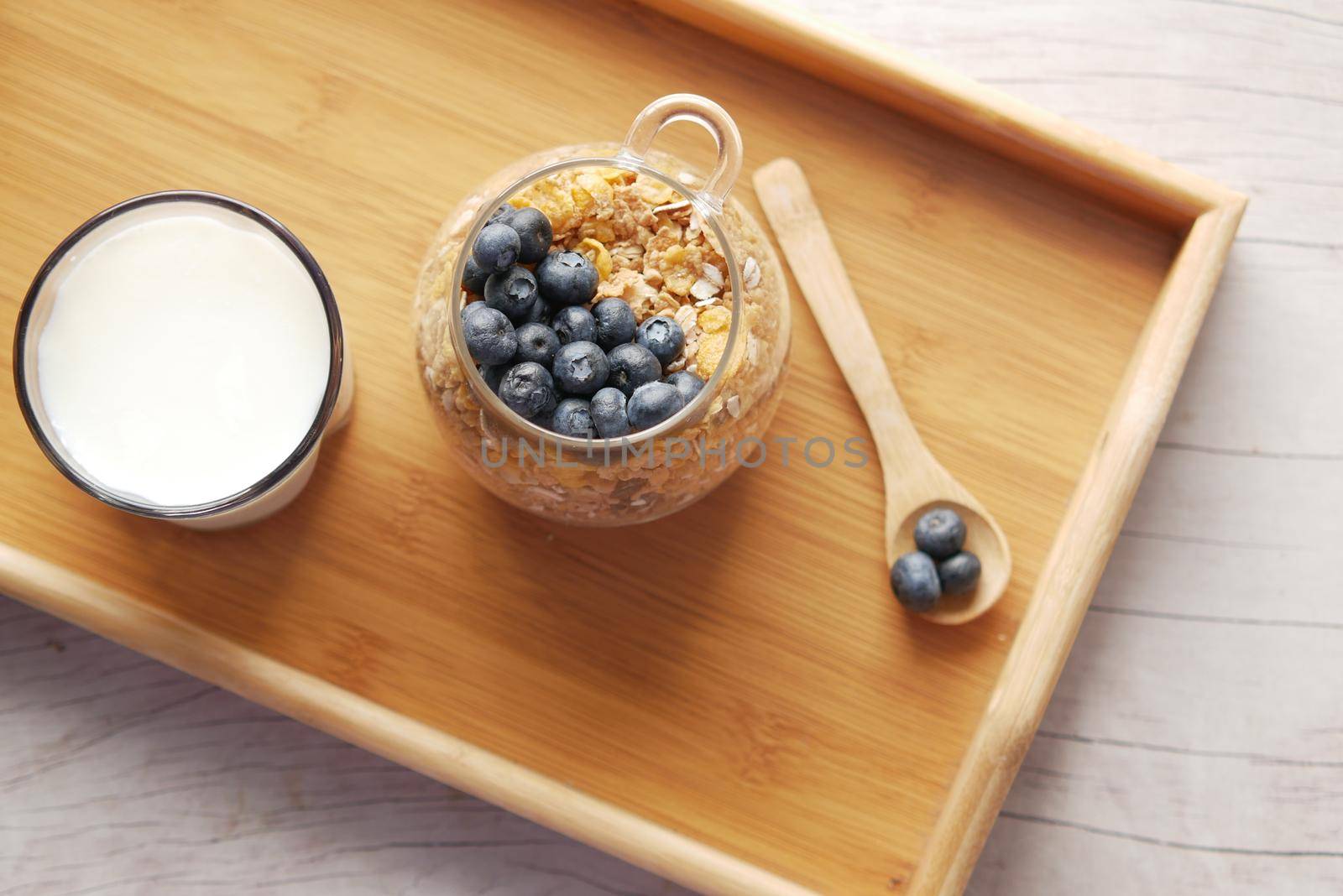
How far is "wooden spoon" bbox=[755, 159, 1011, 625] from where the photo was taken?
3.48ft

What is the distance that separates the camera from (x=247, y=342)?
35.5 inches

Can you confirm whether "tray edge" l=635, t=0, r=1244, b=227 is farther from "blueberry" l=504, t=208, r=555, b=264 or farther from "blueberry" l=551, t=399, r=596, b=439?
"blueberry" l=551, t=399, r=596, b=439

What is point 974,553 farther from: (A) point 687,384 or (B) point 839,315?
(A) point 687,384

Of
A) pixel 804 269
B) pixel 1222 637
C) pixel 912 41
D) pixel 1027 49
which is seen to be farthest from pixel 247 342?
pixel 1222 637

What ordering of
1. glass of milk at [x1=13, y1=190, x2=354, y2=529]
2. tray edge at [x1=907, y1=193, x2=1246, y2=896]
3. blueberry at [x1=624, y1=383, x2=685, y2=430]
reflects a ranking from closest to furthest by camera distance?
1. blueberry at [x1=624, y1=383, x2=685, y2=430]
2. glass of milk at [x1=13, y1=190, x2=354, y2=529]
3. tray edge at [x1=907, y1=193, x2=1246, y2=896]

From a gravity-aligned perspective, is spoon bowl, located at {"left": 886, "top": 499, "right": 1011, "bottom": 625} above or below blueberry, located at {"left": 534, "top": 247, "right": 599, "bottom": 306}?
below

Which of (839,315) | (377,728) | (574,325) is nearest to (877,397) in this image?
(839,315)

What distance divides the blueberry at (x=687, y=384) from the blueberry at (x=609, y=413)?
4 centimetres

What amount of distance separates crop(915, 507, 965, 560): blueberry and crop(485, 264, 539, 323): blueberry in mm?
513

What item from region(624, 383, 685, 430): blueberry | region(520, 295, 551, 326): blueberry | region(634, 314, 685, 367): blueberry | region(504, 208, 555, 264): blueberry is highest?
region(504, 208, 555, 264): blueberry

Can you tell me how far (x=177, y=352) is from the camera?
0.90m

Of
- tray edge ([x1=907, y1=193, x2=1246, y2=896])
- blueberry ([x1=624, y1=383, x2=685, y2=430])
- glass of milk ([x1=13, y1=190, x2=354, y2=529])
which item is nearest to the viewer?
blueberry ([x1=624, y1=383, x2=685, y2=430])

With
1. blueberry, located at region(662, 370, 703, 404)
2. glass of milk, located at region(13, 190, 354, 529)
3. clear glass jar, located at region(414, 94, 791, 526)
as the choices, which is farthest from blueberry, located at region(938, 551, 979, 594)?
A: glass of milk, located at region(13, 190, 354, 529)

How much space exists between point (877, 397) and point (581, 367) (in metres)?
0.44
